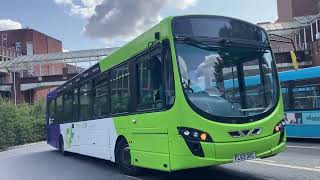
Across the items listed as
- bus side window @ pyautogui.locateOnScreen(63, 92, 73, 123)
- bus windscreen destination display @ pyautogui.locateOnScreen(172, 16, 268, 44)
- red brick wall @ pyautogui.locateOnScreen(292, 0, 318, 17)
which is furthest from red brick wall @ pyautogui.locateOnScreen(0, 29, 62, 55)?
bus windscreen destination display @ pyautogui.locateOnScreen(172, 16, 268, 44)

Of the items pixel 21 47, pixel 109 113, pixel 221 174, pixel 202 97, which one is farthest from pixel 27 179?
pixel 21 47

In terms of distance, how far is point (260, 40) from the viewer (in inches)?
388

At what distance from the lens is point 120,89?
1180 centimetres

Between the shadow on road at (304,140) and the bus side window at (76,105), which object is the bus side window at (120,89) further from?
the shadow on road at (304,140)

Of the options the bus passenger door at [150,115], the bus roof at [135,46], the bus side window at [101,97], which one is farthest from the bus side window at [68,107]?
the bus passenger door at [150,115]

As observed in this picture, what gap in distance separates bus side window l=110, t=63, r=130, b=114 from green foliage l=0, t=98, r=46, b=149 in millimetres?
20708

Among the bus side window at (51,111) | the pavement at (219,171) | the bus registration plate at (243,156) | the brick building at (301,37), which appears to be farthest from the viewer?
the brick building at (301,37)

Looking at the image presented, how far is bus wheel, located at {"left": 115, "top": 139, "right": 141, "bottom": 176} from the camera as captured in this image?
11375 millimetres

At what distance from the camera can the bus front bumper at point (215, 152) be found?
8.57 metres

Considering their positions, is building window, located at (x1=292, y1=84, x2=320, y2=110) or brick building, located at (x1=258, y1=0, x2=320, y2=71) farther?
brick building, located at (x1=258, y1=0, x2=320, y2=71)

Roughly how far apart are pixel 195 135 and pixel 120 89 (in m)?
3.66

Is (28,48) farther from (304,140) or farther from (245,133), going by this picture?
(245,133)

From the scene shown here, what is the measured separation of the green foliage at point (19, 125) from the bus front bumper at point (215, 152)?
965 inches

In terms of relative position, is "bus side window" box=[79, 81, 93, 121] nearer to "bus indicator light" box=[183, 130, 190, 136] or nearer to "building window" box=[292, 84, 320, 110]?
"bus indicator light" box=[183, 130, 190, 136]
